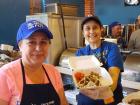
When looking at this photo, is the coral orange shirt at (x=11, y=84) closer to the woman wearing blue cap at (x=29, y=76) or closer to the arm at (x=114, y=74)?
the woman wearing blue cap at (x=29, y=76)

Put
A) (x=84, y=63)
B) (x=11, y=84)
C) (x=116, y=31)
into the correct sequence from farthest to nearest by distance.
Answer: (x=116, y=31), (x=84, y=63), (x=11, y=84)

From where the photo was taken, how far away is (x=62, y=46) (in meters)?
4.18

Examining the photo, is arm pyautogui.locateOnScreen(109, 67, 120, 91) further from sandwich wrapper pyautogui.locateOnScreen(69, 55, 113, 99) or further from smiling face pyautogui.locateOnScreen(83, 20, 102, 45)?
smiling face pyautogui.locateOnScreen(83, 20, 102, 45)

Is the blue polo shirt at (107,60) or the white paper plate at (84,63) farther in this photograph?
the blue polo shirt at (107,60)

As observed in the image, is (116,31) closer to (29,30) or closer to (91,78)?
(91,78)

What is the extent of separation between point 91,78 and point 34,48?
433mm

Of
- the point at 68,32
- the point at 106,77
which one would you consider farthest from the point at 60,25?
the point at 106,77

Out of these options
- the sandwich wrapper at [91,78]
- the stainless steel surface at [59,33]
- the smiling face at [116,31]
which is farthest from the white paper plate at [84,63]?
the smiling face at [116,31]

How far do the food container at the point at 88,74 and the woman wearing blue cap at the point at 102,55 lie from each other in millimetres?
162

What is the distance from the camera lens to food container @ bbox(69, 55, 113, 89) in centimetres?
169

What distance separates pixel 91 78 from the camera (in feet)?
5.70

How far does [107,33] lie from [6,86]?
4543 millimetres

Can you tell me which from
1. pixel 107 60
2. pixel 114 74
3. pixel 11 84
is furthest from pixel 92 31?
pixel 11 84

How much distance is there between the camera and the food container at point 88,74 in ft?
5.54
